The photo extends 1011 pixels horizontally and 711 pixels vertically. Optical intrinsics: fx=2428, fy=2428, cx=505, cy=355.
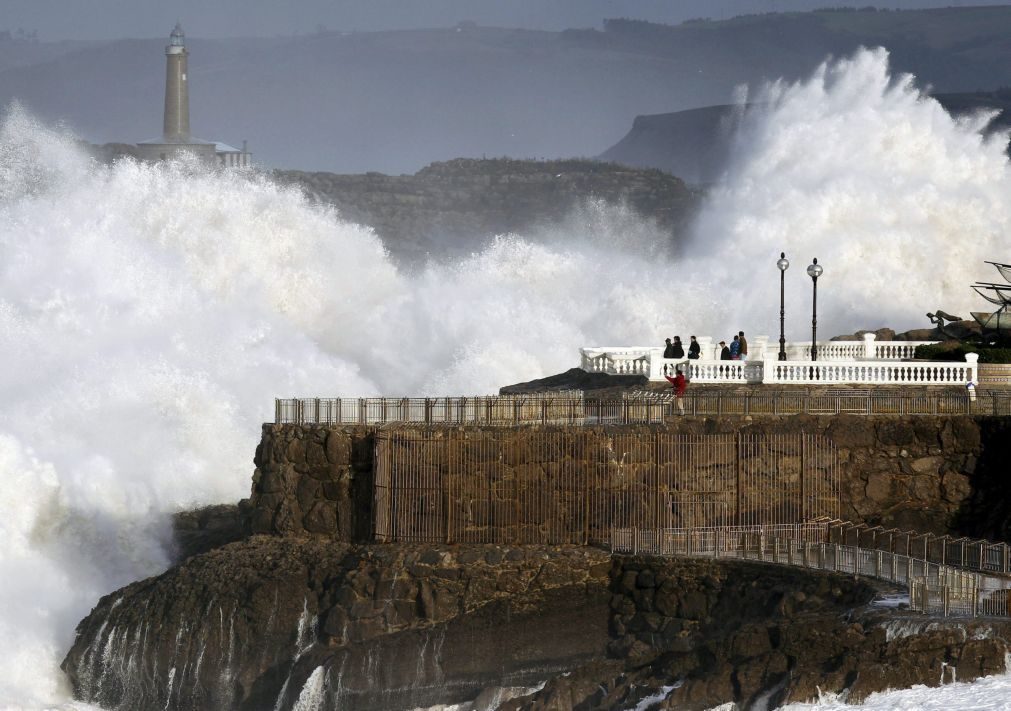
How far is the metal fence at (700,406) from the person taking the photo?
3650cm

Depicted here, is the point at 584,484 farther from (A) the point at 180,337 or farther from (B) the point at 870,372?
(A) the point at 180,337

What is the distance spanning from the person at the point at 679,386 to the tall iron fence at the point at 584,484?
3.88 ft

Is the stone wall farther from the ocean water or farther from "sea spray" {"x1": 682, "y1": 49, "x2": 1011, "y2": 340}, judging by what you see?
"sea spray" {"x1": 682, "y1": 49, "x2": 1011, "y2": 340}

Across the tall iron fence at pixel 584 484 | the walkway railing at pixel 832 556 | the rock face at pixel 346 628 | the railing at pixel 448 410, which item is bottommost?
the rock face at pixel 346 628

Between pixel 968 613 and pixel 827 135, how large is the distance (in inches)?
1708

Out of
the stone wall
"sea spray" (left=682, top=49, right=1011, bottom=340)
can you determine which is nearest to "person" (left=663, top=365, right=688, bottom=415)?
the stone wall

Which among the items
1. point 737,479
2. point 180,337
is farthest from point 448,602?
point 180,337

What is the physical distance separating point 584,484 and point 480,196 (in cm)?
11021

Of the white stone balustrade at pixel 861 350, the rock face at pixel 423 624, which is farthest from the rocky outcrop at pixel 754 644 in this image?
the white stone balustrade at pixel 861 350

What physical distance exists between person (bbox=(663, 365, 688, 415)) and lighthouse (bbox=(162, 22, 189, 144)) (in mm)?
105181

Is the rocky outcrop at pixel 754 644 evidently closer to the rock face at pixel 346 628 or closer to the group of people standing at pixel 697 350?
the rock face at pixel 346 628

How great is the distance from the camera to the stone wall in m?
35.7

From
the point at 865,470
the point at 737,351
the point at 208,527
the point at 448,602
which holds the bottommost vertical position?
the point at 448,602

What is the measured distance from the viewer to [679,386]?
37562 millimetres
